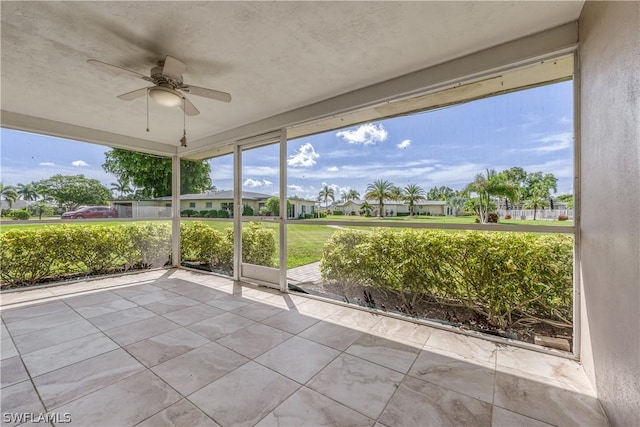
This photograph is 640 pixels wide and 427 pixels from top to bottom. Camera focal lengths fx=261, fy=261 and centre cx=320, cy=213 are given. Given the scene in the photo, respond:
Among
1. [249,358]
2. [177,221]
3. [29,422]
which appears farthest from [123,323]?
[177,221]

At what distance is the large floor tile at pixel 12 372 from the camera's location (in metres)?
1.83

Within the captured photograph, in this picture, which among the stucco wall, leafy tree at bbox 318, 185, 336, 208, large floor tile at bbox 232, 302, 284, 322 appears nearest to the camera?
the stucco wall

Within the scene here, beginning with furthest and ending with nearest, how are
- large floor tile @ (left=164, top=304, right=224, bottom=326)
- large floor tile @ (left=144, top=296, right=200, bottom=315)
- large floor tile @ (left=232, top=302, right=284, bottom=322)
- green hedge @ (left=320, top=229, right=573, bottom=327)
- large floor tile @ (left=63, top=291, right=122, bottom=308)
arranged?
large floor tile @ (left=63, top=291, right=122, bottom=308), large floor tile @ (left=144, top=296, right=200, bottom=315), large floor tile @ (left=232, top=302, right=284, bottom=322), large floor tile @ (left=164, top=304, right=224, bottom=326), green hedge @ (left=320, top=229, right=573, bottom=327)

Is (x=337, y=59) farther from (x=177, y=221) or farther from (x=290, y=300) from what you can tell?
(x=177, y=221)

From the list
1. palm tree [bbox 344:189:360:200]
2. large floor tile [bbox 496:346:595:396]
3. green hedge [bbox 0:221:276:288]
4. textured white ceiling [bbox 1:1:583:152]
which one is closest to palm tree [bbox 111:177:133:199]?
green hedge [bbox 0:221:276:288]

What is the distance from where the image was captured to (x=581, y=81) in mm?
1977

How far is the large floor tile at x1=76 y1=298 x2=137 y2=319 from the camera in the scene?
306cm

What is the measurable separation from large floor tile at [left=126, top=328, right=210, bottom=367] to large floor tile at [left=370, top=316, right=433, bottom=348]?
5.58ft

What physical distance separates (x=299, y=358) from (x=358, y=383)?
1.76 feet

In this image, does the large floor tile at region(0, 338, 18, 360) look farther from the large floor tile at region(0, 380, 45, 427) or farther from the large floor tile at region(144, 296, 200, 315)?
the large floor tile at region(144, 296, 200, 315)

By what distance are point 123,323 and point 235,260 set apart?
6.37 ft

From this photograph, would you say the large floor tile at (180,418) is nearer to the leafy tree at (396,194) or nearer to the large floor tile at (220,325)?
the large floor tile at (220,325)

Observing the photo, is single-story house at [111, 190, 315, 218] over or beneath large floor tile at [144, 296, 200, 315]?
over

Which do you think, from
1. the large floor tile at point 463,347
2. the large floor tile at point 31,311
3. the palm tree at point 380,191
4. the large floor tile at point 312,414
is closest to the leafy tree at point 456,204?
the palm tree at point 380,191
